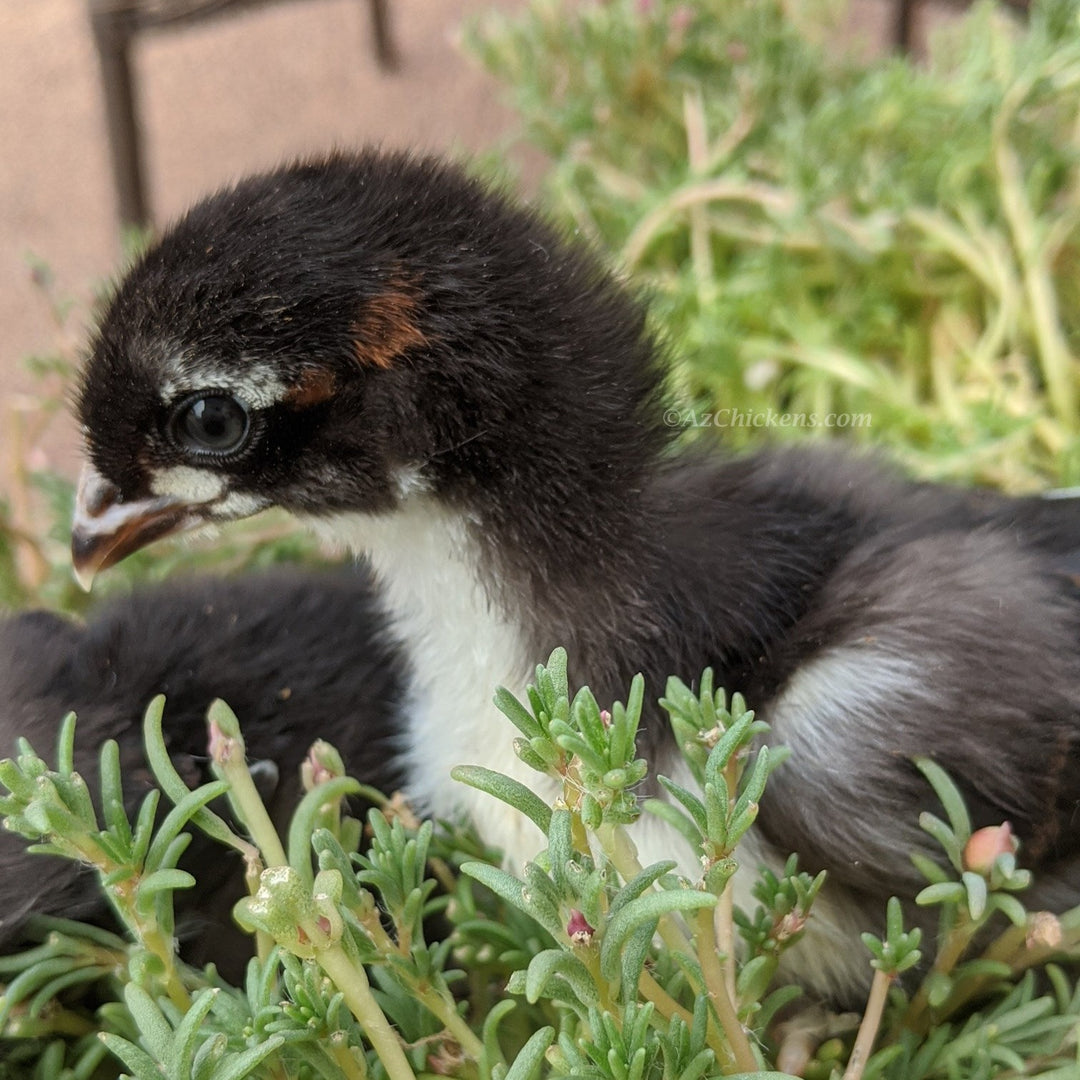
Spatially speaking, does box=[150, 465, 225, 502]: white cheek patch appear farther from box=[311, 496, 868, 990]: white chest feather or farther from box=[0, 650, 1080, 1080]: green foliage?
box=[0, 650, 1080, 1080]: green foliage

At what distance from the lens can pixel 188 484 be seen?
78cm

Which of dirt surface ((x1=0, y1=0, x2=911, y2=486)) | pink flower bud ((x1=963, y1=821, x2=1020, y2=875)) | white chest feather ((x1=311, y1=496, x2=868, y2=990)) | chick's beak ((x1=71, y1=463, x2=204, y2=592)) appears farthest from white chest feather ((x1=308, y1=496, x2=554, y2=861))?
dirt surface ((x1=0, y1=0, x2=911, y2=486))

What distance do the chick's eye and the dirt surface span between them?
5.63ft

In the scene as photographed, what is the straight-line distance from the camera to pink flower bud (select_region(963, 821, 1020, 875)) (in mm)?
604

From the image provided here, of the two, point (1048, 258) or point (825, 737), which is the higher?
point (1048, 258)

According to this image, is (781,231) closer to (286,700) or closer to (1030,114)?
(1030,114)

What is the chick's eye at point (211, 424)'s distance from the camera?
735 millimetres

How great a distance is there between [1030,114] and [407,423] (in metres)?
1.16

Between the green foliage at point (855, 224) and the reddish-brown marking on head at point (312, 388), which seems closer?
the reddish-brown marking on head at point (312, 388)

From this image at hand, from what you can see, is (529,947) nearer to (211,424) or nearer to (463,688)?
(463,688)

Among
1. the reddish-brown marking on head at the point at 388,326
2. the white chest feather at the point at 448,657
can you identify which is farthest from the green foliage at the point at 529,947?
the reddish-brown marking on head at the point at 388,326

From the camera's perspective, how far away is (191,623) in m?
0.97

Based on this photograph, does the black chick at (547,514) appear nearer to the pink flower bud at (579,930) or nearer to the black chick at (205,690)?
the black chick at (205,690)

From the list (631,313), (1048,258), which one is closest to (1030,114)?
(1048,258)
